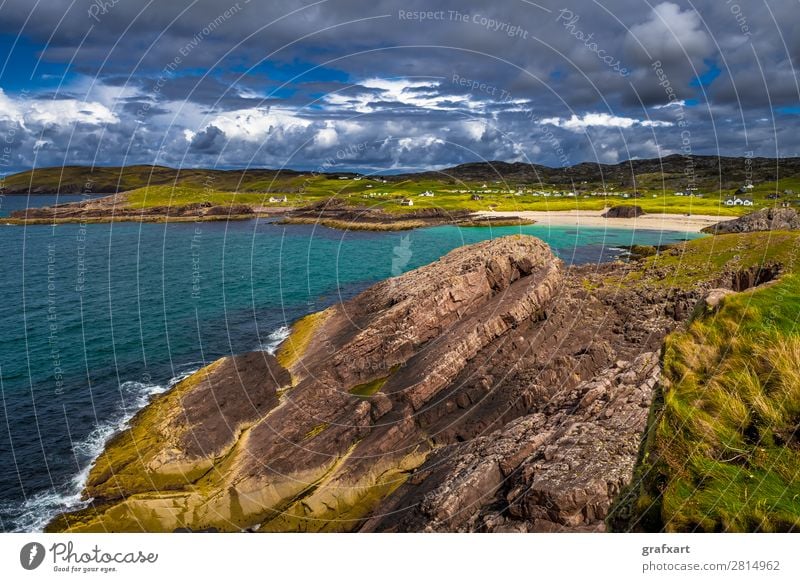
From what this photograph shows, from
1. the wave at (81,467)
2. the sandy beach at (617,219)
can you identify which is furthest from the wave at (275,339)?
the sandy beach at (617,219)

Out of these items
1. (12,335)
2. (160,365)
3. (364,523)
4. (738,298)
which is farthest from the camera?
(12,335)

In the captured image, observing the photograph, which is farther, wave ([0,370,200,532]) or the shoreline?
the shoreline

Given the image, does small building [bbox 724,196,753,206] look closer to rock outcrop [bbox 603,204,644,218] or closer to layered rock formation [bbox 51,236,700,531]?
rock outcrop [bbox 603,204,644,218]

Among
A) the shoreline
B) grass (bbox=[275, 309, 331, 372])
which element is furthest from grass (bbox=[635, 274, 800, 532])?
the shoreline

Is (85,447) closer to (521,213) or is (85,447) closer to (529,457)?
(529,457)

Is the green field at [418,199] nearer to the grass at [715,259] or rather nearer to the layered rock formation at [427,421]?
the grass at [715,259]

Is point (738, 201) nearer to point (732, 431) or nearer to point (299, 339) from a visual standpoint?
point (299, 339)

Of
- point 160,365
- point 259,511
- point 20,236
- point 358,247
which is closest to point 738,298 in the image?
point 259,511
